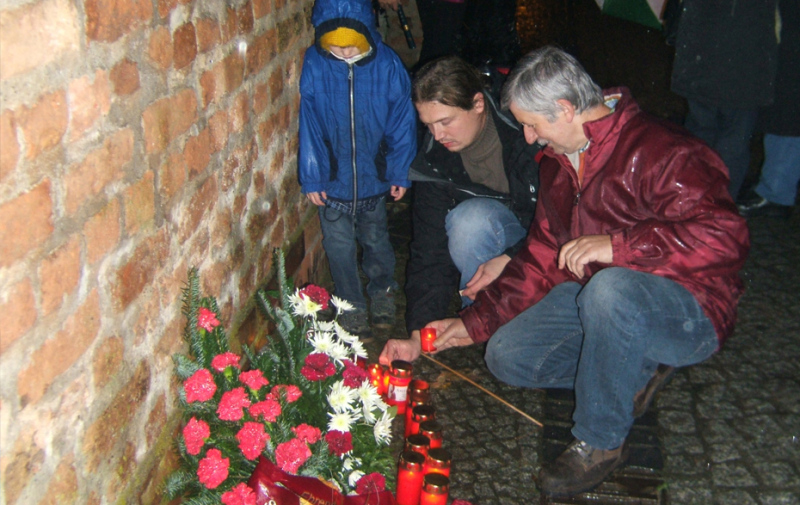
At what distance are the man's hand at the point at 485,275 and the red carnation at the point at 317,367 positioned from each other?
0.91m

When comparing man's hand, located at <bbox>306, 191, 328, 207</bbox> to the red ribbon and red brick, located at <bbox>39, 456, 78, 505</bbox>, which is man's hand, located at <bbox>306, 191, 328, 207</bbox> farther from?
red brick, located at <bbox>39, 456, 78, 505</bbox>

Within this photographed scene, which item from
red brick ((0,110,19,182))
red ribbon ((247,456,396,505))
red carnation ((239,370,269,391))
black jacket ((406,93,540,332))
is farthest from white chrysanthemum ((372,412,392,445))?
red brick ((0,110,19,182))

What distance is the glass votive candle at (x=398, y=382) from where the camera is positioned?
2744 mm

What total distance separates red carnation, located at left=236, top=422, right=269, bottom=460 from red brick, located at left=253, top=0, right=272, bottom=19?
1518 millimetres

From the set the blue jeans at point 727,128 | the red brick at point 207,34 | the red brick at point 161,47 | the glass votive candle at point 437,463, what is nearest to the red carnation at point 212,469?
the glass votive candle at point 437,463

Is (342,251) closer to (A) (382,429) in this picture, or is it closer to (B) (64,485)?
(A) (382,429)

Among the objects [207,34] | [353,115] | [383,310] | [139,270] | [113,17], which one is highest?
[113,17]

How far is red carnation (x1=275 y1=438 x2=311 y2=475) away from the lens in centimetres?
214

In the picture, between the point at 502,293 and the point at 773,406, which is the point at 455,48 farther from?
the point at 773,406

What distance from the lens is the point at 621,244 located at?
8.13 ft

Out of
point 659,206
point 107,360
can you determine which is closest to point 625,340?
point 659,206

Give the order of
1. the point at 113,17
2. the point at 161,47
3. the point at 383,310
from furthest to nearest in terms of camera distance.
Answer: the point at 383,310, the point at 161,47, the point at 113,17

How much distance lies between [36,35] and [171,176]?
0.71 meters

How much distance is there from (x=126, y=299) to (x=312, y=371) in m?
0.75
